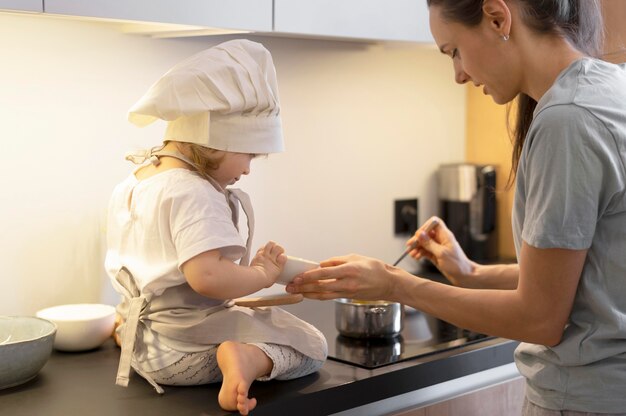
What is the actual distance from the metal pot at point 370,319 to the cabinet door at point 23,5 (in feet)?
2.65

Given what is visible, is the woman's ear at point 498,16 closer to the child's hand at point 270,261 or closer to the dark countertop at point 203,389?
the child's hand at point 270,261

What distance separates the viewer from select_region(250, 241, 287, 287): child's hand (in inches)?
56.1

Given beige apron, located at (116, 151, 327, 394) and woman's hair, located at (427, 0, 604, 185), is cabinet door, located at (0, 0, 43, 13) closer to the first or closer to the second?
beige apron, located at (116, 151, 327, 394)

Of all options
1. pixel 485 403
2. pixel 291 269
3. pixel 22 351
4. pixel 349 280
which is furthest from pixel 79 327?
pixel 485 403

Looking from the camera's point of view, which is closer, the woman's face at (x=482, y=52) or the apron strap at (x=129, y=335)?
the woman's face at (x=482, y=52)

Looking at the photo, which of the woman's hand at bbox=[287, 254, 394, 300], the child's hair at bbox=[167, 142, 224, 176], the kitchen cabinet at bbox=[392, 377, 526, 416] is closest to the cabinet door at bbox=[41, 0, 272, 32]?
the child's hair at bbox=[167, 142, 224, 176]

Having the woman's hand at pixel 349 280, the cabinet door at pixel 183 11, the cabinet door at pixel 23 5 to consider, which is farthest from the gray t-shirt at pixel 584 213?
the cabinet door at pixel 23 5

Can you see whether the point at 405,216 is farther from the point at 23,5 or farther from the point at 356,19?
the point at 23,5

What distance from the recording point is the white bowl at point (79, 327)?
1573 mm

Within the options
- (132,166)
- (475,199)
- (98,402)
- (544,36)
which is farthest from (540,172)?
(475,199)

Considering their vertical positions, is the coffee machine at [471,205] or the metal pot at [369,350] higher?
the coffee machine at [471,205]

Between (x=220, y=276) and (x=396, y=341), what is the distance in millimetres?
509

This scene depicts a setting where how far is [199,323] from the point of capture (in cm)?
140

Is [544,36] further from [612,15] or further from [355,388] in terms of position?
[612,15]
